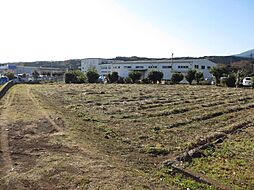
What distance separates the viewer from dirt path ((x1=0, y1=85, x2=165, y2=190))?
5348 mm

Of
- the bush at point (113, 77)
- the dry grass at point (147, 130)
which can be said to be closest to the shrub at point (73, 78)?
the bush at point (113, 77)

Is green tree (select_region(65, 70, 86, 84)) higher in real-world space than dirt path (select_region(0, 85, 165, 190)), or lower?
lower

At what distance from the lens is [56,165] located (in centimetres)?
629

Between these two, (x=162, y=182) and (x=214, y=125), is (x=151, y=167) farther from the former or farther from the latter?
(x=214, y=125)

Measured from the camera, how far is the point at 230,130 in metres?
9.77

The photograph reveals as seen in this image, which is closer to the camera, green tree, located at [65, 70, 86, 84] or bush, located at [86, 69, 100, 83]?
bush, located at [86, 69, 100, 83]

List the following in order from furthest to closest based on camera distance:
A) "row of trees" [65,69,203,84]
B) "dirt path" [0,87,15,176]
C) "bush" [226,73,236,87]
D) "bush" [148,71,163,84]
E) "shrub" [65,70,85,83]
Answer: "shrub" [65,70,85,83] → "bush" [148,71,163,84] → "row of trees" [65,69,203,84] → "bush" [226,73,236,87] → "dirt path" [0,87,15,176]

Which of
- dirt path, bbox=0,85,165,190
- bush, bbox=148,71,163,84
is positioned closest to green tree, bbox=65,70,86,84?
bush, bbox=148,71,163,84

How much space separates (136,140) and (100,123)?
309 cm

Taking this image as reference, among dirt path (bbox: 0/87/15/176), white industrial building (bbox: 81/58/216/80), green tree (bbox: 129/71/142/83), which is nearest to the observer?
dirt path (bbox: 0/87/15/176)

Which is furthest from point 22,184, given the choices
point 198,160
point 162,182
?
point 198,160

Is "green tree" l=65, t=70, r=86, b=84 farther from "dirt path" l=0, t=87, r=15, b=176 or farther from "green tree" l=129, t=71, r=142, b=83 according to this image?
"dirt path" l=0, t=87, r=15, b=176

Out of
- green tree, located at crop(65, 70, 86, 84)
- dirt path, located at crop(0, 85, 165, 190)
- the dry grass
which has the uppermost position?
dirt path, located at crop(0, 85, 165, 190)

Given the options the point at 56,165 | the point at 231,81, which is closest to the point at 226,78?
the point at 231,81
